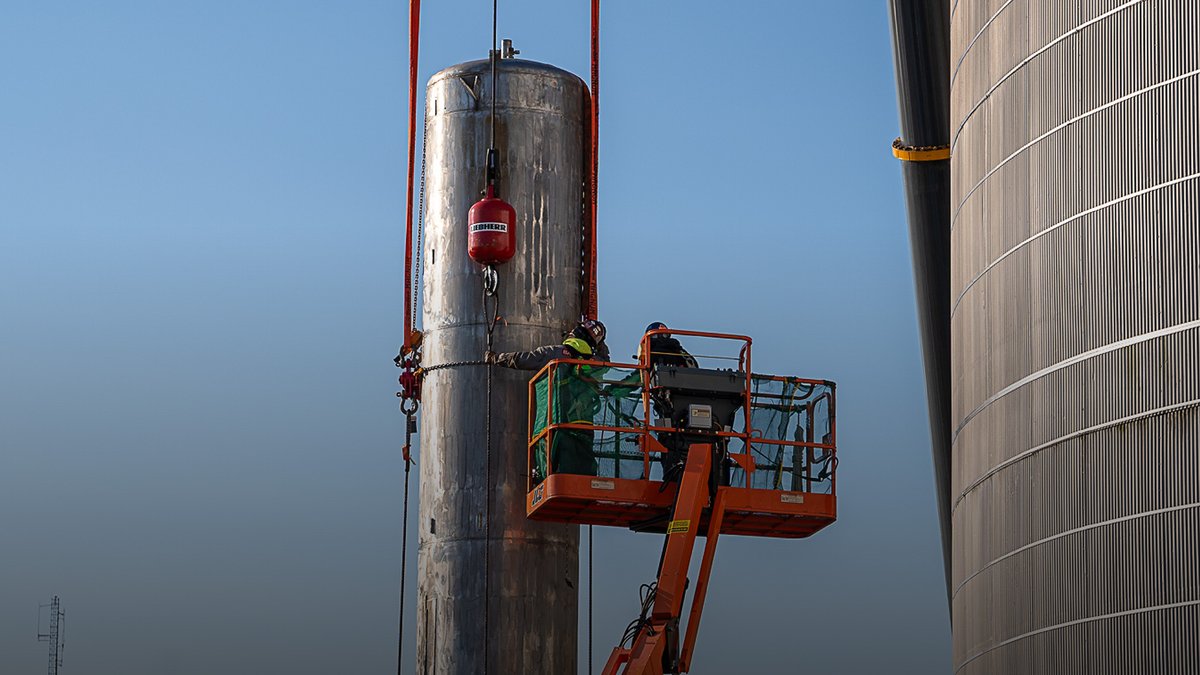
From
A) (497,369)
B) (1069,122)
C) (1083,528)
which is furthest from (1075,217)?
(497,369)

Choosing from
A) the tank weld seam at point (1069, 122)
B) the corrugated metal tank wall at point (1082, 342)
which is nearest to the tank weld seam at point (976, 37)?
the corrugated metal tank wall at point (1082, 342)

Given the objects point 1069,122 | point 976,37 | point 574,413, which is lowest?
point 574,413

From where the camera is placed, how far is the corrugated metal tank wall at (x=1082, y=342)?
70.1ft

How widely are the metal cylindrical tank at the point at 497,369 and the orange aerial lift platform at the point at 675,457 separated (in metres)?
Result: 2.18

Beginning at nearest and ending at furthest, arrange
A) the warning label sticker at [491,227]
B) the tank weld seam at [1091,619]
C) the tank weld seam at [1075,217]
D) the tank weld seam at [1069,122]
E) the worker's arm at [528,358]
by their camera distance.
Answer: the tank weld seam at [1091,619] → the tank weld seam at [1075,217] → the tank weld seam at [1069,122] → the worker's arm at [528,358] → the warning label sticker at [491,227]

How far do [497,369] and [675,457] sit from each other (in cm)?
444

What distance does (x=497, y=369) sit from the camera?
29672 millimetres

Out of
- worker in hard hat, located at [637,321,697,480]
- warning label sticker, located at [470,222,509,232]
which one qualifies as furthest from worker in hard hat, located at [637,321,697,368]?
warning label sticker, located at [470,222,509,232]

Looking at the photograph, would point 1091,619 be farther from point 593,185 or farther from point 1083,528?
point 593,185

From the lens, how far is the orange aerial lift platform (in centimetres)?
2578

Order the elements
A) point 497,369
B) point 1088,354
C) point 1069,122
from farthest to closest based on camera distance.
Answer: point 497,369
point 1069,122
point 1088,354

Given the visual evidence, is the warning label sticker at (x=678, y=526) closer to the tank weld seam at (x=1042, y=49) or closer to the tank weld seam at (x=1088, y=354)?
the tank weld seam at (x=1088, y=354)

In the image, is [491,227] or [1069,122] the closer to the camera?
[1069,122]

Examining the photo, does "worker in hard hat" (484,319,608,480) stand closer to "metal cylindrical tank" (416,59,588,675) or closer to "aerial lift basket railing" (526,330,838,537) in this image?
"aerial lift basket railing" (526,330,838,537)
